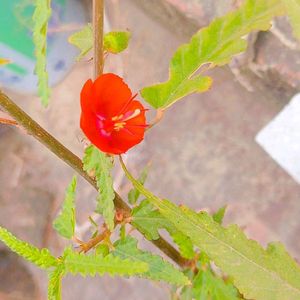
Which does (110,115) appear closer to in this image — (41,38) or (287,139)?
(41,38)

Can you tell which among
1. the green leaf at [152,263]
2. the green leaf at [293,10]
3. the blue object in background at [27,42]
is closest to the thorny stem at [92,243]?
the green leaf at [152,263]

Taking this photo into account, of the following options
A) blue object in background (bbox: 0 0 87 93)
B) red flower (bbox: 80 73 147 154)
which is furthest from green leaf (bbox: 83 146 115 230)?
blue object in background (bbox: 0 0 87 93)

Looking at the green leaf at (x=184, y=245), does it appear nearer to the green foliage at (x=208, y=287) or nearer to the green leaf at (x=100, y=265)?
the green foliage at (x=208, y=287)

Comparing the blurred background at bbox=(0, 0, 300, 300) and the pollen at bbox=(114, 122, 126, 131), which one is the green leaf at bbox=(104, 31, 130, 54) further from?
the blurred background at bbox=(0, 0, 300, 300)

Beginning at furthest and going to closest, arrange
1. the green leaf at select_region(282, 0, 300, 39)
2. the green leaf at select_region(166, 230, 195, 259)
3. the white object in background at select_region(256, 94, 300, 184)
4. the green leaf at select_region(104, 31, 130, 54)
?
the white object in background at select_region(256, 94, 300, 184) → the green leaf at select_region(166, 230, 195, 259) → the green leaf at select_region(104, 31, 130, 54) → the green leaf at select_region(282, 0, 300, 39)

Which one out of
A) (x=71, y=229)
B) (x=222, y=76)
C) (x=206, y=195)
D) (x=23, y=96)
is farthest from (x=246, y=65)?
(x=71, y=229)
